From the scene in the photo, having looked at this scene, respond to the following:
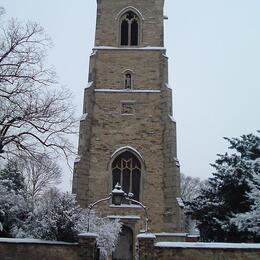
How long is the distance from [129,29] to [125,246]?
45.5 ft

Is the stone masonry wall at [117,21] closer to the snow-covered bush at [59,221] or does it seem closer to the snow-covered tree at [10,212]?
the snow-covered tree at [10,212]

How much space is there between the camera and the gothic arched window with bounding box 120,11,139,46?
1046 inches

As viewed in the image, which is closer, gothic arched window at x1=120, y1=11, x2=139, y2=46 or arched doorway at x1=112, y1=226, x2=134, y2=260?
arched doorway at x1=112, y1=226, x2=134, y2=260

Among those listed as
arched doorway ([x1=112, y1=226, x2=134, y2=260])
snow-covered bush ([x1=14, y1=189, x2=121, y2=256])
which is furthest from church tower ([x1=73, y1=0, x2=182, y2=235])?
snow-covered bush ([x1=14, y1=189, x2=121, y2=256])

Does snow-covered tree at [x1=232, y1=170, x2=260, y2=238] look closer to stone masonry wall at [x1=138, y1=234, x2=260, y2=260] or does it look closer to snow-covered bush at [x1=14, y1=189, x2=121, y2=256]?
stone masonry wall at [x1=138, y1=234, x2=260, y2=260]

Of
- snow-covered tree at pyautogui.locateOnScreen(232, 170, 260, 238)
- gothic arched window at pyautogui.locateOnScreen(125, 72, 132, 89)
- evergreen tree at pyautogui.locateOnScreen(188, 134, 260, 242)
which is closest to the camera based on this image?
snow-covered tree at pyautogui.locateOnScreen(232, 170, 260, 238)

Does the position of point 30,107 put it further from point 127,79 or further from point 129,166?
point 127,79

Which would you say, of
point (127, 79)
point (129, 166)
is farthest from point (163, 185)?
Result: point (127, 79)

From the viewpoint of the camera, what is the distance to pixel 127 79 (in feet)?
82.1

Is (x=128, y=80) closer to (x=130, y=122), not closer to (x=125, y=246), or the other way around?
(x=130, y=122)

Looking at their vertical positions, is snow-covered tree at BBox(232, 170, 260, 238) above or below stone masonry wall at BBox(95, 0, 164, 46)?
below

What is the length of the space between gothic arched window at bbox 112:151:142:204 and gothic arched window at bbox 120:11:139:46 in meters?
7.87

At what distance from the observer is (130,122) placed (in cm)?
2362

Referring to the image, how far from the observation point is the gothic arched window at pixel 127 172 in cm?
2244
